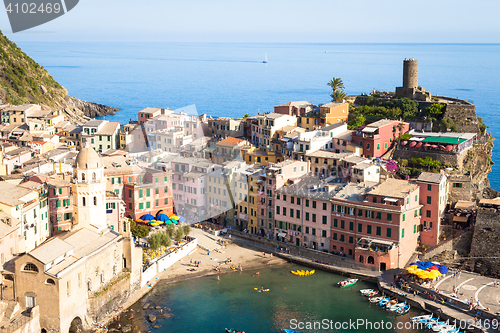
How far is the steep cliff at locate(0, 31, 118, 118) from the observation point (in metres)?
95.2

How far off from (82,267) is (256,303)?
11.6m

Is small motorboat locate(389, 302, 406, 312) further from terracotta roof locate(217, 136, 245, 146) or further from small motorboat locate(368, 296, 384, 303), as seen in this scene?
terracotta roof locate(217, 136, 245, 146)

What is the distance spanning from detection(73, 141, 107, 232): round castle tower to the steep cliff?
55349 mm

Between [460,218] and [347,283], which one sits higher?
[460,218]

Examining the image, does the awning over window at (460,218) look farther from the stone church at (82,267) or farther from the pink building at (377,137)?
the stone church at (82,267)

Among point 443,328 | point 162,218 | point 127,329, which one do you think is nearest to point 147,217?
point 162,218

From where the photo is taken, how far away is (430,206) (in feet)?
146

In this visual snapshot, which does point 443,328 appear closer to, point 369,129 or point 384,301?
point 384,301

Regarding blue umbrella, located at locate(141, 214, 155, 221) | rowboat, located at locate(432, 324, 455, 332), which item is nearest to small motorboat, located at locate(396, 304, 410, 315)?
rowboat, located at locate(432, 324, 455, 332)

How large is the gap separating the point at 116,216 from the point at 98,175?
308 inches

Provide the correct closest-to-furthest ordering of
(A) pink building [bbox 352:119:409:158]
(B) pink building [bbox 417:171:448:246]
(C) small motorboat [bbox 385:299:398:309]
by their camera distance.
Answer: (C) small motorboat [bbox 385:299:398:309] < (B) pink building [bbox 417:171:448:246] < (A) pink building [bbox 352:119:409:158]

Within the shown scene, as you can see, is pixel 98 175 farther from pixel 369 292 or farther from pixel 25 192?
pixel 369 292

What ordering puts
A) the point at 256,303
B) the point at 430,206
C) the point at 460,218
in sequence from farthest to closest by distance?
the point at 460,218
the point at 430,206
the point at 256,303

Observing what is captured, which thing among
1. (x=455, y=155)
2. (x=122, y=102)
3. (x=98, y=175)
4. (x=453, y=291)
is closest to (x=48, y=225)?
(x=98, y=175)
